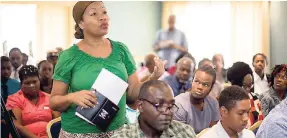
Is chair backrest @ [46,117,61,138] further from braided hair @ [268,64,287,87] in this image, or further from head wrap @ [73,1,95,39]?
braided hair @ [268,64,287,87]

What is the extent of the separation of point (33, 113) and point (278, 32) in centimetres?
665

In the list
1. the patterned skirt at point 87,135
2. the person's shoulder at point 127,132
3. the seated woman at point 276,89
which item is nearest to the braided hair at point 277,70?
the seated woman at point 276,89

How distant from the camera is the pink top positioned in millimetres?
4469

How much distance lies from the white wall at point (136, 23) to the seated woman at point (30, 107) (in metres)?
6.03

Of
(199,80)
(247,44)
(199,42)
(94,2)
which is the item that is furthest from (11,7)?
(94,2)

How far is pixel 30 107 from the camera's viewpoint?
453 cm

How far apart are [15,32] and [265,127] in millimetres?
8184

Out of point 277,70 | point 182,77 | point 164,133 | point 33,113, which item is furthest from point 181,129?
point 182,77

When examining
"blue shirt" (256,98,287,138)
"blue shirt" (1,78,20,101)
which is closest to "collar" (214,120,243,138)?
"blue shirt" (256,98,287,138)

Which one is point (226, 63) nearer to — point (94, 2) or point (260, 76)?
point (260, 76)

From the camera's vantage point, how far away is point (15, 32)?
10453 mm

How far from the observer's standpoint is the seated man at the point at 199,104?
3.88 metres

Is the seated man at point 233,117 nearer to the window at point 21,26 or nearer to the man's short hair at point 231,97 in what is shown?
the man's short hair at point 231,97

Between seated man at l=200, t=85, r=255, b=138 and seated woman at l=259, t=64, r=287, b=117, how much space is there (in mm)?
1805
